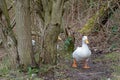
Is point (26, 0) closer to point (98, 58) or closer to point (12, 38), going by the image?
point (12, 38)

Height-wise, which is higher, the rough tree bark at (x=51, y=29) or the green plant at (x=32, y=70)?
the rough tree bark at (x=51, y=29)

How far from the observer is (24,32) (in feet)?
18.1

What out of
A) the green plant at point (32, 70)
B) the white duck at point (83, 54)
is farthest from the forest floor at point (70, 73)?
the white duck at point (83, 54)

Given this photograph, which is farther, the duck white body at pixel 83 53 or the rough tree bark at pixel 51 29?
the duck white body at pixel 83 53

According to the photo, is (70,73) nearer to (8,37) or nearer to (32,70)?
(32,70)

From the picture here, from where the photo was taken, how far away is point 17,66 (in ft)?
18.8

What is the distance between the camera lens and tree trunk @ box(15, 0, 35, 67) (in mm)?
5461

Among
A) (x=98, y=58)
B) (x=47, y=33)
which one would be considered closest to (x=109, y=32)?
(x=98, y=58)

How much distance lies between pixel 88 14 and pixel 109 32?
217 cm

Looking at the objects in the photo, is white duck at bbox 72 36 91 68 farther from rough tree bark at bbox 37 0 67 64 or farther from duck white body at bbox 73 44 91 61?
rough tree bark at bbox 37 0 67 64

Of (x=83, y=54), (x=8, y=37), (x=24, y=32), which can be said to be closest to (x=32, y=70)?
(x=24, y=32)

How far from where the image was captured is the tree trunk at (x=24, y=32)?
5461 mm

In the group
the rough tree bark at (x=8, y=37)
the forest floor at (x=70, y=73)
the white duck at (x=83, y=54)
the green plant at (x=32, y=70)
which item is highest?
the rough tree bark at (x=8, y=37)

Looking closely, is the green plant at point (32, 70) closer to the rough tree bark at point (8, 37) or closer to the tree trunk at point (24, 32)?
the tree trunk at point (24, 32)
